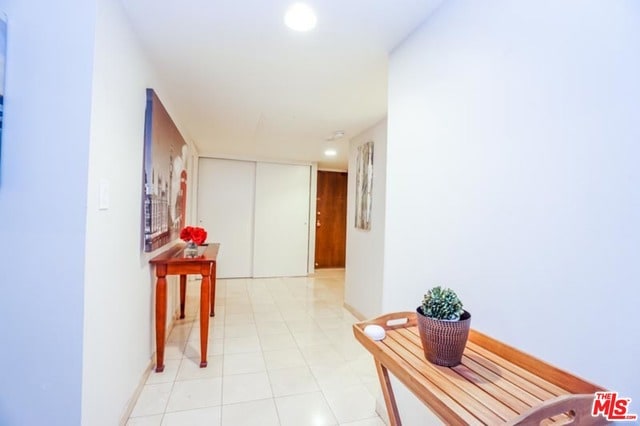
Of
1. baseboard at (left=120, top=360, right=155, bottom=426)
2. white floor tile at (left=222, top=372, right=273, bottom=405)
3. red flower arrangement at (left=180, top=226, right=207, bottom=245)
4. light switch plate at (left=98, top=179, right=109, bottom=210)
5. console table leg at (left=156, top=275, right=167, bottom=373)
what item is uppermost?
light switch plate at (left=98, top=179, right=109, bottom=210)

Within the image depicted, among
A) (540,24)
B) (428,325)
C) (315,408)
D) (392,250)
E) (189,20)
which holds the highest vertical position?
(189,20)

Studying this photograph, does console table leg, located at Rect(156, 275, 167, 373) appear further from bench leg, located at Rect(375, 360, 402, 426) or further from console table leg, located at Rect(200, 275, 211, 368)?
bench leg, located at Rect(375, 360, 402, 426)

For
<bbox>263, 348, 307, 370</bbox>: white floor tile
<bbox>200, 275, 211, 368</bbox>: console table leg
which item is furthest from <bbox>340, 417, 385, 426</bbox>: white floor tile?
<bbox>200, 275, 211, 368</bbox>: console table leg

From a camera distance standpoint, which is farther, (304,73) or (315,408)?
(304,73)

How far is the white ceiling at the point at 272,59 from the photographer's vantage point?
1.44m

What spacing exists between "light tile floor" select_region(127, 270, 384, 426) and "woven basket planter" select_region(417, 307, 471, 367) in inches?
42.4

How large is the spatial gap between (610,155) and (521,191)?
250 millimetres

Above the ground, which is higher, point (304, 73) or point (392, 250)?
point (304, 73)

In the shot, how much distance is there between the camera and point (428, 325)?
0.92 metres

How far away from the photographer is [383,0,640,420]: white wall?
73cm

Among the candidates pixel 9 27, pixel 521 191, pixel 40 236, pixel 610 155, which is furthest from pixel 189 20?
pixel 610 155

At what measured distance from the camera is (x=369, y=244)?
10.8ft

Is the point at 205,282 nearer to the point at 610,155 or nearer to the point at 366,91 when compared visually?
the point at 366,91

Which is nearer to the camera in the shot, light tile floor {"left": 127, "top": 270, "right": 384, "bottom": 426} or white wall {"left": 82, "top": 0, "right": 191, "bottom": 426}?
white wall {"left": 82, "top": 0, "right": 191, "bottom": 426}
